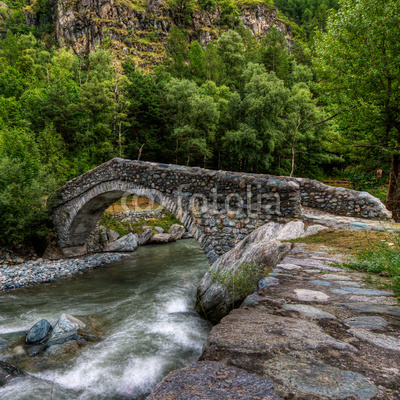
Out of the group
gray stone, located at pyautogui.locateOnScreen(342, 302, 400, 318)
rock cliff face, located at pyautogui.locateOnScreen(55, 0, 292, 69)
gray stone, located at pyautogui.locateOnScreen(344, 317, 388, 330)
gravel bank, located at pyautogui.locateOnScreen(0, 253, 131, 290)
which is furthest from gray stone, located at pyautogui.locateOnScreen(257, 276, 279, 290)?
rock cliff face, located at pyautogui.locateOnScreen(55, 0, 292, 69)

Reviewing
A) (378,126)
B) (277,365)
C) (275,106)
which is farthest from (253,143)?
(277,365)

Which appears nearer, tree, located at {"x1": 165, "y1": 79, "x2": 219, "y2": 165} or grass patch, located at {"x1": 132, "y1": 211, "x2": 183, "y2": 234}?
grass patch, located at {"x1": 132, "y1": 211, "x2": 183, "y2": 234}

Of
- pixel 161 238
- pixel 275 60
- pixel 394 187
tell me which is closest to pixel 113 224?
pixel 161 238

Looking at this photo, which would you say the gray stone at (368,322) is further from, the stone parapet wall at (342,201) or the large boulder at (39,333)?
the stone parapet wall at (342,201)

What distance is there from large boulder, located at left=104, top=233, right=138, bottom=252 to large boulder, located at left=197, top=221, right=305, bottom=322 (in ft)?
30.4

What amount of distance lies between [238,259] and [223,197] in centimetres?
266

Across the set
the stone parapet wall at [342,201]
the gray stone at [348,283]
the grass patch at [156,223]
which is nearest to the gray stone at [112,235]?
the grass patch at [156,223]

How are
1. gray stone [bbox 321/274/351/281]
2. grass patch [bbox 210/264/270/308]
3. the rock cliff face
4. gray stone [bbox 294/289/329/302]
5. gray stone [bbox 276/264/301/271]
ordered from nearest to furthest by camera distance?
1. gray stone [bbox 294/289/329/302]
2. gray stone [bbox 321/274/351/281]
3. gray stone [bbox 276/264/301/271]
4. grass patch [bbox 210/264/270/308]
5. the rock cliff face

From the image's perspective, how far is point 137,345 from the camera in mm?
5141

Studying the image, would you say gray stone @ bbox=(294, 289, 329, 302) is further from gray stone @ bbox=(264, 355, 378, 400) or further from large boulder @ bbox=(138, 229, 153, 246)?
large boulder @ bbox=(138, 229, 153, 246)

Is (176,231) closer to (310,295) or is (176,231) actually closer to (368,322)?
(310,295)

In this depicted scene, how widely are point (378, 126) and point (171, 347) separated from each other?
861 cm

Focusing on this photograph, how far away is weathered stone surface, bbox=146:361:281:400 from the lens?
95 centimetres

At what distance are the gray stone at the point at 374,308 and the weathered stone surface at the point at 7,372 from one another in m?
4.96
